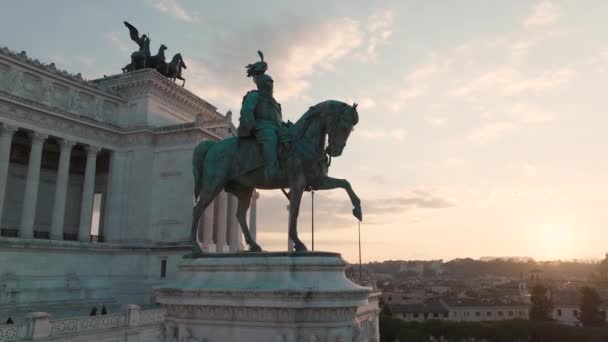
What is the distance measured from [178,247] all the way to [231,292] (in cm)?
3440

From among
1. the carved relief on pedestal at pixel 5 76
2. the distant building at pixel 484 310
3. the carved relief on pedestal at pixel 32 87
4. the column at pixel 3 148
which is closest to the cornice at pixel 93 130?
the column at pixel 3 148

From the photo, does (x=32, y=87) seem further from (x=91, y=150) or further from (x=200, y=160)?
(x=200, y=160)

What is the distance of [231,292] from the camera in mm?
7582

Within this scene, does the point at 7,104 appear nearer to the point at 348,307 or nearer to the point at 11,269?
the point at 11,269

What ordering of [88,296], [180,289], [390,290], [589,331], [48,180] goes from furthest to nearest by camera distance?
[390,290]
[589,331]
[48,180]
[88,296]
[180,289]

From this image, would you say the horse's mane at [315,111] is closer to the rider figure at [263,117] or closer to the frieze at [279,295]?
the rider figure at [263,117]

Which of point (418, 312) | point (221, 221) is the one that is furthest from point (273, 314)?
point (418, 312)

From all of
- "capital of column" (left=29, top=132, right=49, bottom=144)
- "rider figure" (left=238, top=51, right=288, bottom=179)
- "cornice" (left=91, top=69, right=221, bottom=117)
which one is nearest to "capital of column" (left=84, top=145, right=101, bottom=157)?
"capital of column" (left=29, top=132, right=49, bottom=144)

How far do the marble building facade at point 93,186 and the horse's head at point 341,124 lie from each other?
33.0 meters

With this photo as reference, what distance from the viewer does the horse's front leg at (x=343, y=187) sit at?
9023 mm

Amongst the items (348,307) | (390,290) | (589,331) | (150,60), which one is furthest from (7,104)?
(390,290)

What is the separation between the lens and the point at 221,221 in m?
43.8

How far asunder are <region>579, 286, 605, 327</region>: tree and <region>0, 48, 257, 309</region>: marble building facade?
63631 millimetres

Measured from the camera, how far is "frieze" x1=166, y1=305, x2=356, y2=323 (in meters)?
7.22
